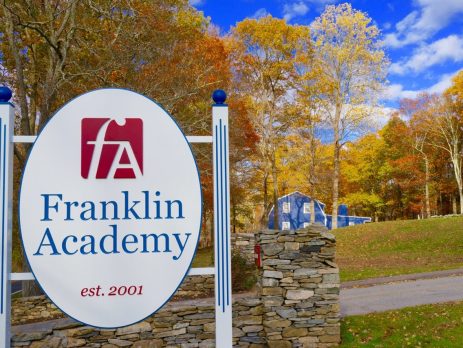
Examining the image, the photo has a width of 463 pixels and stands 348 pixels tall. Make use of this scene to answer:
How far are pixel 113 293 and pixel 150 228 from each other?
0.49 meters

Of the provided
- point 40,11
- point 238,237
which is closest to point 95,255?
point 238,237

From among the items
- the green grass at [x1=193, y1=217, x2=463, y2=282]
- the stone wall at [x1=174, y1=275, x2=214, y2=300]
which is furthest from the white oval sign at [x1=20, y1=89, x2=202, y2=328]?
the green grass at [x1=193, y1=217, x2=463, y2=282]

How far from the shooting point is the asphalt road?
32.2 ft

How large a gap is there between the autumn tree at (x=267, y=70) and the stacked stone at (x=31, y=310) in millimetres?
15861

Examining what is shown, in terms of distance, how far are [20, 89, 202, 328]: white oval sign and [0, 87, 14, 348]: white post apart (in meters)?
0.16

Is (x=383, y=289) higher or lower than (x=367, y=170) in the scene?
lower

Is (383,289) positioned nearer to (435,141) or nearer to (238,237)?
(238,237)

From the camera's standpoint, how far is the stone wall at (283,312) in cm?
753

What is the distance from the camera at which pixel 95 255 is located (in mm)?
2854

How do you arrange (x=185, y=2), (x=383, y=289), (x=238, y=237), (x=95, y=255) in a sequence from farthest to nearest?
(x=185, y=2), (x=238, y=237), (x=383, y=289), (x=95, y=255)

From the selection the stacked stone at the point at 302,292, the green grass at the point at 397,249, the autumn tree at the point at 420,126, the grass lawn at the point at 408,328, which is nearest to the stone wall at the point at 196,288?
the green grass at the point at 397,249

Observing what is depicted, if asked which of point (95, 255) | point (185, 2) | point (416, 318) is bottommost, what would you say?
point (416, 318)

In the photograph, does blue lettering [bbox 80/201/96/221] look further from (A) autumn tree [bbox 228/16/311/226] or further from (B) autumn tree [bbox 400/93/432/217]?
(B) autumn tree [bbox 400/93/432/217]

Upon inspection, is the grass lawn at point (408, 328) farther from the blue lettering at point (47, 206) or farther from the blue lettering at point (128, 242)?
the blue lettering at point (47, 206)
